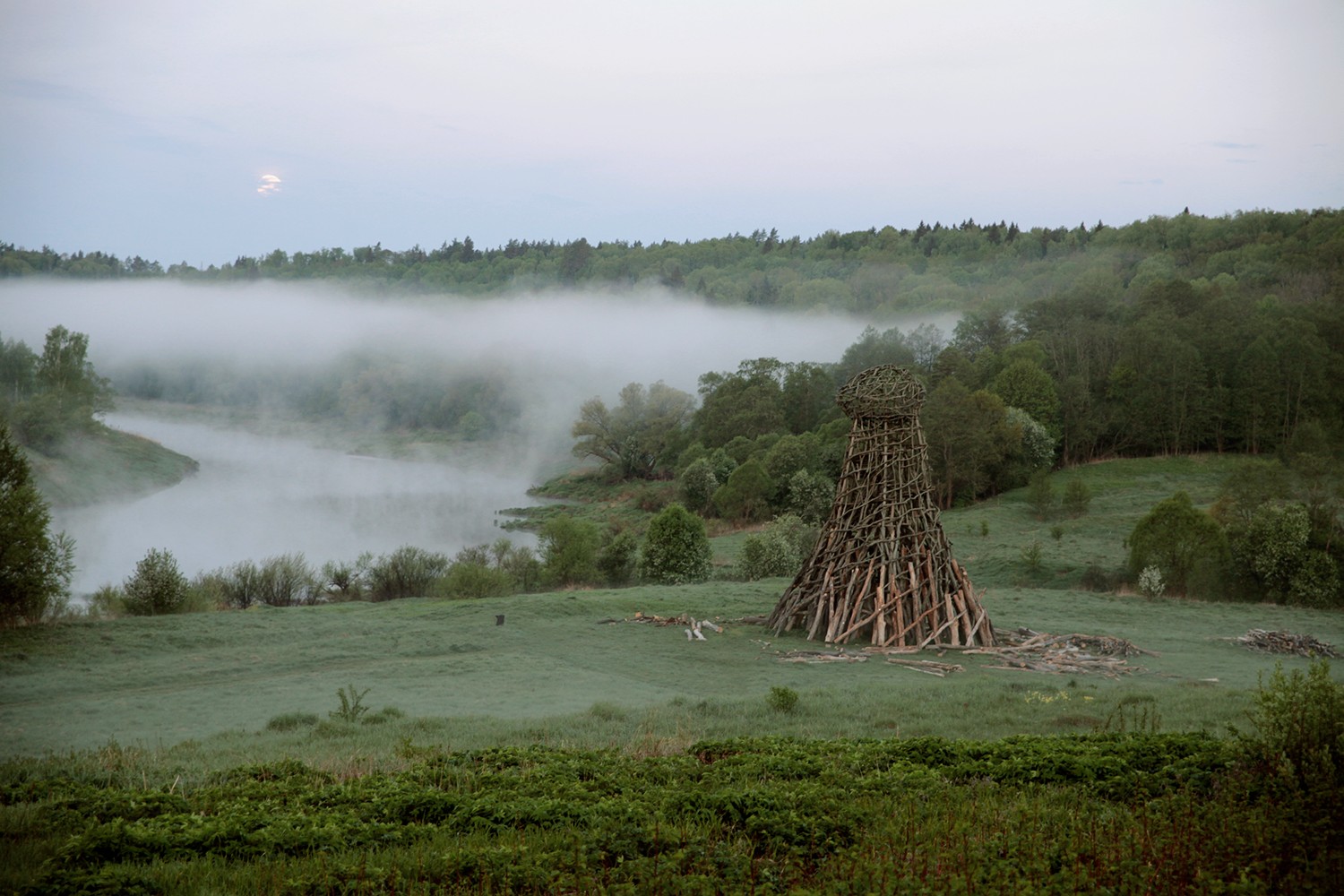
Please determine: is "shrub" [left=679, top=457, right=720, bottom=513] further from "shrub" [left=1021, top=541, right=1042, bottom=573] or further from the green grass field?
the green grass field

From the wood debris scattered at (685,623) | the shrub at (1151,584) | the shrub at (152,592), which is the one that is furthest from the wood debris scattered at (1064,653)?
the shrub at (152,592)

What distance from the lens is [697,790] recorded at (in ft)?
33.7

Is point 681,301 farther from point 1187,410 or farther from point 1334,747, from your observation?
point 1334,747

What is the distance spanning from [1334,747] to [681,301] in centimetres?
15372

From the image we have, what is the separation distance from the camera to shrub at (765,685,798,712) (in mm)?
16844

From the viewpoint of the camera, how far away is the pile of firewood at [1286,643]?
24.9 metres

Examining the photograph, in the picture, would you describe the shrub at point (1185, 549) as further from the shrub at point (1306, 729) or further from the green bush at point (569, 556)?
the shrub at point (1306, 729)

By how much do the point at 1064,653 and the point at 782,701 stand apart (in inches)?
427

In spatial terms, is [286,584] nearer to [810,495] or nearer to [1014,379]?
[810,495]

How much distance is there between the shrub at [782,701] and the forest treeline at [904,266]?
43846 millimetres

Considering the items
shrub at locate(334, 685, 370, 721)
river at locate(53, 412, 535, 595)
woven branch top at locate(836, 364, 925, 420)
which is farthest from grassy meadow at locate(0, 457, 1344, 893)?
river at locate(53, 412, 535, 595)

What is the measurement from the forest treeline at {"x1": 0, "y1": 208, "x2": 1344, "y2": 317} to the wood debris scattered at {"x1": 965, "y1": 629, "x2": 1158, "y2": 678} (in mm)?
45492

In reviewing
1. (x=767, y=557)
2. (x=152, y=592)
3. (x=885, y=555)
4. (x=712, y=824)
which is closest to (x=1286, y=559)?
(x=885, y=555)

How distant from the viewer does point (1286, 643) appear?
25266 mm
